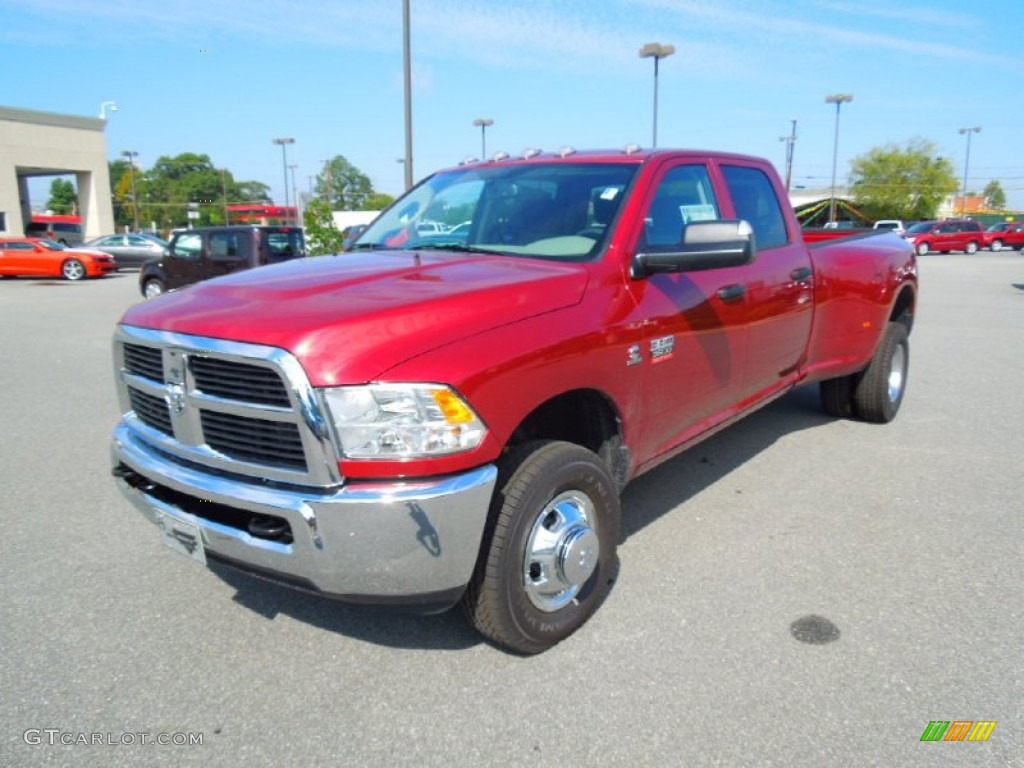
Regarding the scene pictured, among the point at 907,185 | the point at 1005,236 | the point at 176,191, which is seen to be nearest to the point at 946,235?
the point at 1005,236

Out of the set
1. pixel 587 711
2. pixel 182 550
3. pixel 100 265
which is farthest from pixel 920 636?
pixel 100 265

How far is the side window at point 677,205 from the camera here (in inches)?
137

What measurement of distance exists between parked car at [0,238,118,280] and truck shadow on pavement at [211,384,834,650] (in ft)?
81.8

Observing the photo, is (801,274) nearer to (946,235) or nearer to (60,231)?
(946,235)

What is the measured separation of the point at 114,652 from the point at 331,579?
3.81 feet

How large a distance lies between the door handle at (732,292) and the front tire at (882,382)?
92.7 inches

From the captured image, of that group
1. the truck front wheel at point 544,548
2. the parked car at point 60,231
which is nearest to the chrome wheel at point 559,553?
the truck front wheel at point 544,548

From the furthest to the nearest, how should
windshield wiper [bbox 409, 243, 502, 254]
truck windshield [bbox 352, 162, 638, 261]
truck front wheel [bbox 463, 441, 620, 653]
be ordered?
windshield wiper [bbox 409, 243, 502, 254]
truck windshield [bbox 352, 162, 638, 261]
truck front wheel [bbox 463, 441, 620, 653]

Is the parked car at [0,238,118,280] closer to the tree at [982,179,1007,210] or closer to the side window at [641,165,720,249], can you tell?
the side window at [641,165,720,249]

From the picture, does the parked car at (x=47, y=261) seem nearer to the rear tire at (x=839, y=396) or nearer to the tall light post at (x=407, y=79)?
the tall light post at (x=407, y=79)

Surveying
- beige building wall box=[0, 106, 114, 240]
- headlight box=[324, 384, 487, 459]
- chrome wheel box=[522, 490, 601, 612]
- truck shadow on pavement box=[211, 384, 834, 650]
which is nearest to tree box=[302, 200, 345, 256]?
truck shadow on pavement box=[211, 384, 834, 650]

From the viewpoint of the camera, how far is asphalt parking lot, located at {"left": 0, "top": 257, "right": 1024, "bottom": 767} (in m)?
2.40

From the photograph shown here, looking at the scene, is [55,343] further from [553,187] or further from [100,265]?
[100,265]

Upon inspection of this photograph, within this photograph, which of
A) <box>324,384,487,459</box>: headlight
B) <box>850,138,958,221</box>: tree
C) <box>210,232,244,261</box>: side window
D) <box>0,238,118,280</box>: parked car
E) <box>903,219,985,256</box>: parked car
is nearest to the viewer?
<box>324,384,487,459</box>: headlight
